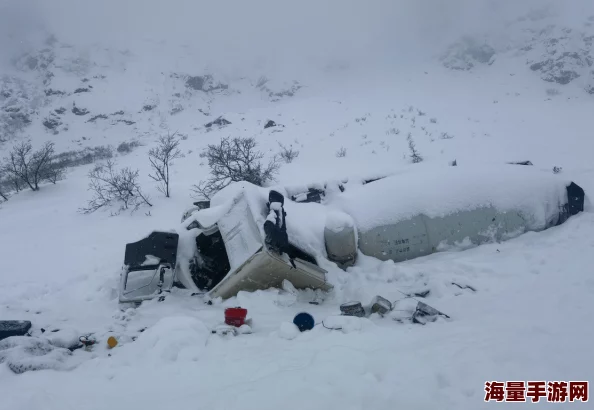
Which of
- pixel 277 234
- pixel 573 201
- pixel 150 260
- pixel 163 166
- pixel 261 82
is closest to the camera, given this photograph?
pixel 277 234

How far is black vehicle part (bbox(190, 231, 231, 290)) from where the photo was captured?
4.32 meters

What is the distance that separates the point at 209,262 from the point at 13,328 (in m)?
2.07

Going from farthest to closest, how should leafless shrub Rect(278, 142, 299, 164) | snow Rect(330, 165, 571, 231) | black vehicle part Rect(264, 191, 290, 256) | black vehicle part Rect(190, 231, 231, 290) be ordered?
1. leafless shrub Rect(278, 142, 299, 164)
2. snow Rect(330, 165, 571, 231)
3. black vehicle part Rect(190, 231, 231, 290)
4. black vehicle part Rect(264, 191, 290, 256)

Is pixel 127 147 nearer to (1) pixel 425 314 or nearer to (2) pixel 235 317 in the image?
(2) pixel 235 317

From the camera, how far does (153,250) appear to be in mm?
4219

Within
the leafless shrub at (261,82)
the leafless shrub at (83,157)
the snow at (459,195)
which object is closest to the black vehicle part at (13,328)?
the snow at (459,195)

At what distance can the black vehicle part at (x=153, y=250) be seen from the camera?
416 cm

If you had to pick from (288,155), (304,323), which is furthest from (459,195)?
(288,155)

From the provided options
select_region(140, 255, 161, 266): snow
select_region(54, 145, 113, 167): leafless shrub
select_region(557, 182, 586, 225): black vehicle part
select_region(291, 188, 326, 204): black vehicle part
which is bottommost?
select_region(140, 255, 161, 266): snow

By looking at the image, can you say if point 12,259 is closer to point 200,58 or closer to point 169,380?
point 169,380

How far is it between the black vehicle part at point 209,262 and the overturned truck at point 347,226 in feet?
0.04

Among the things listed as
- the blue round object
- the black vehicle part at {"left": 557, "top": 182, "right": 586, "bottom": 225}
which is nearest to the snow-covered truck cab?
the blue round object

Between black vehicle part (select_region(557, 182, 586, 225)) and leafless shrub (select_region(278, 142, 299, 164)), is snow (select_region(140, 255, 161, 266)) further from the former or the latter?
leafless shrub (select_region(278, 142, 299, 164))

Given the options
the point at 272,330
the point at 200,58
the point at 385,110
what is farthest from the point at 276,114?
the point at 200,58
